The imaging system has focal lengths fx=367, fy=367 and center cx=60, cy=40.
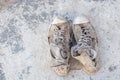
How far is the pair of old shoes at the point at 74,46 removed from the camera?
5.80 feet

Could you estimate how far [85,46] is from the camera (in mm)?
1779

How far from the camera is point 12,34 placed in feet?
6.35

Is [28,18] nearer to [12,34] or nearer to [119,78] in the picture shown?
[12,34]

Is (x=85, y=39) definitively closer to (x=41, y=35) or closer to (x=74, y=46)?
(x=74, y=46)

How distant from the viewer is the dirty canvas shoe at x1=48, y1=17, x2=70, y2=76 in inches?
70.2

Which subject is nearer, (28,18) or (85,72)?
(85,72)

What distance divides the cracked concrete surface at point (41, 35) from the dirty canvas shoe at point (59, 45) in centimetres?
5

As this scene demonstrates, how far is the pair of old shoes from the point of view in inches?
69.6

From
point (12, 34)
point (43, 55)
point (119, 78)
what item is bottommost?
point (119, 78)

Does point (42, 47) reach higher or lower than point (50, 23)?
lower

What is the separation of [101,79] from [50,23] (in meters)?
0.40

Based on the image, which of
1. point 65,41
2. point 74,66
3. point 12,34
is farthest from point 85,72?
point 12,34

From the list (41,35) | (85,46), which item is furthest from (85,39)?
(41,35)

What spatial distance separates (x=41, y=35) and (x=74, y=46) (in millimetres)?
214
